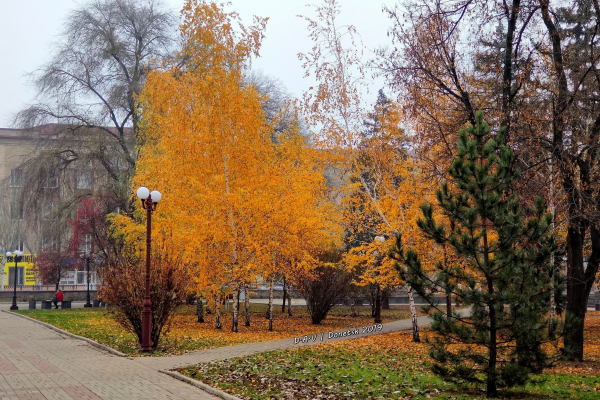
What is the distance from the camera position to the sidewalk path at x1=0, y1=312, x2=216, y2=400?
9.16 metres

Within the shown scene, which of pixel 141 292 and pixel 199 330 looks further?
pixel 199 330

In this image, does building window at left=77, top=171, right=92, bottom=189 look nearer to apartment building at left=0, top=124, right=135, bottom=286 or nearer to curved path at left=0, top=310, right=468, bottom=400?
apartment building at left=0, top=124, right=135, bottom=286

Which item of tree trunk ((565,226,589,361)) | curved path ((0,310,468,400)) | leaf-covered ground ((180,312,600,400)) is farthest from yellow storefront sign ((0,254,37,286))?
tree trunk ((565,226,589,361))

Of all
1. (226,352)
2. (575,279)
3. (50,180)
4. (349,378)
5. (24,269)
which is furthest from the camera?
(24,269)

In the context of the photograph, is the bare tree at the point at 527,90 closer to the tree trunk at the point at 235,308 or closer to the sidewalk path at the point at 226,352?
the sidewalk path at the point at 226,352

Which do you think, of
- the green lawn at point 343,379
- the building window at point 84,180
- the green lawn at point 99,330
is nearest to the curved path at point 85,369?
the green lawn at point 99,330

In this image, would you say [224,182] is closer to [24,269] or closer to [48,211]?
[48,211]

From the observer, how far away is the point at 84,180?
31594 millimetres

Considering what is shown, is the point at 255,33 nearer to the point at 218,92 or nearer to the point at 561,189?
the point at 218,92

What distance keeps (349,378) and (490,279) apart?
9.99 ft

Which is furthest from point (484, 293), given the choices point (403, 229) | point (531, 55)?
point (403, 229)

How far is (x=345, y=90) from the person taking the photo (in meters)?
20.9

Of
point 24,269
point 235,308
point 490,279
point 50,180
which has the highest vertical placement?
point 50,180

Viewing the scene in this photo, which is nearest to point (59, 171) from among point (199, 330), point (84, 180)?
point (84, 180)
